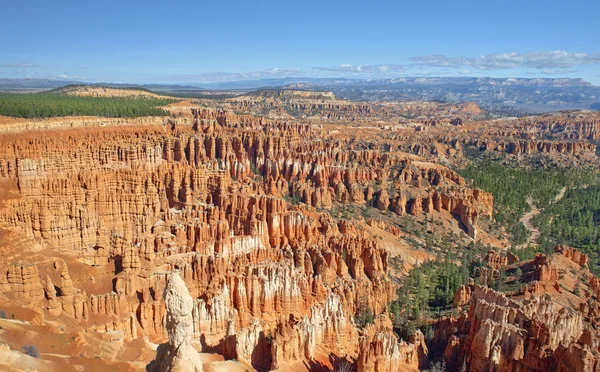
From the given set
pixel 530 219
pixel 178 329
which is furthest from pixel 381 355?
pixel 530 219

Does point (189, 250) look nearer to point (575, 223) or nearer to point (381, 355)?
point (381, 355)

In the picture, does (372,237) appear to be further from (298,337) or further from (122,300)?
(122,300)

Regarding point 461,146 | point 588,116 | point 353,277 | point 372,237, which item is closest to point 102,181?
point 353,277

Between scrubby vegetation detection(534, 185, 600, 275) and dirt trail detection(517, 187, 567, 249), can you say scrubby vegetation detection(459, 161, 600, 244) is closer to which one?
dirt trail detection(517, 187, 567, 249)

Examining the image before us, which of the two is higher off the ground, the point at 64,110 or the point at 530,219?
the point at 64,110

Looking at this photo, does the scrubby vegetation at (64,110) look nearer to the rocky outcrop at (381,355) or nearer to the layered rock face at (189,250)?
the layered rock face at (189,250)

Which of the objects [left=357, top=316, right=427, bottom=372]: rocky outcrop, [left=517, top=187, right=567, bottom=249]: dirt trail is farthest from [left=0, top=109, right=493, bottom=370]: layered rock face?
[left=517, top=187, right=567, bottom=249]: dirt trail
